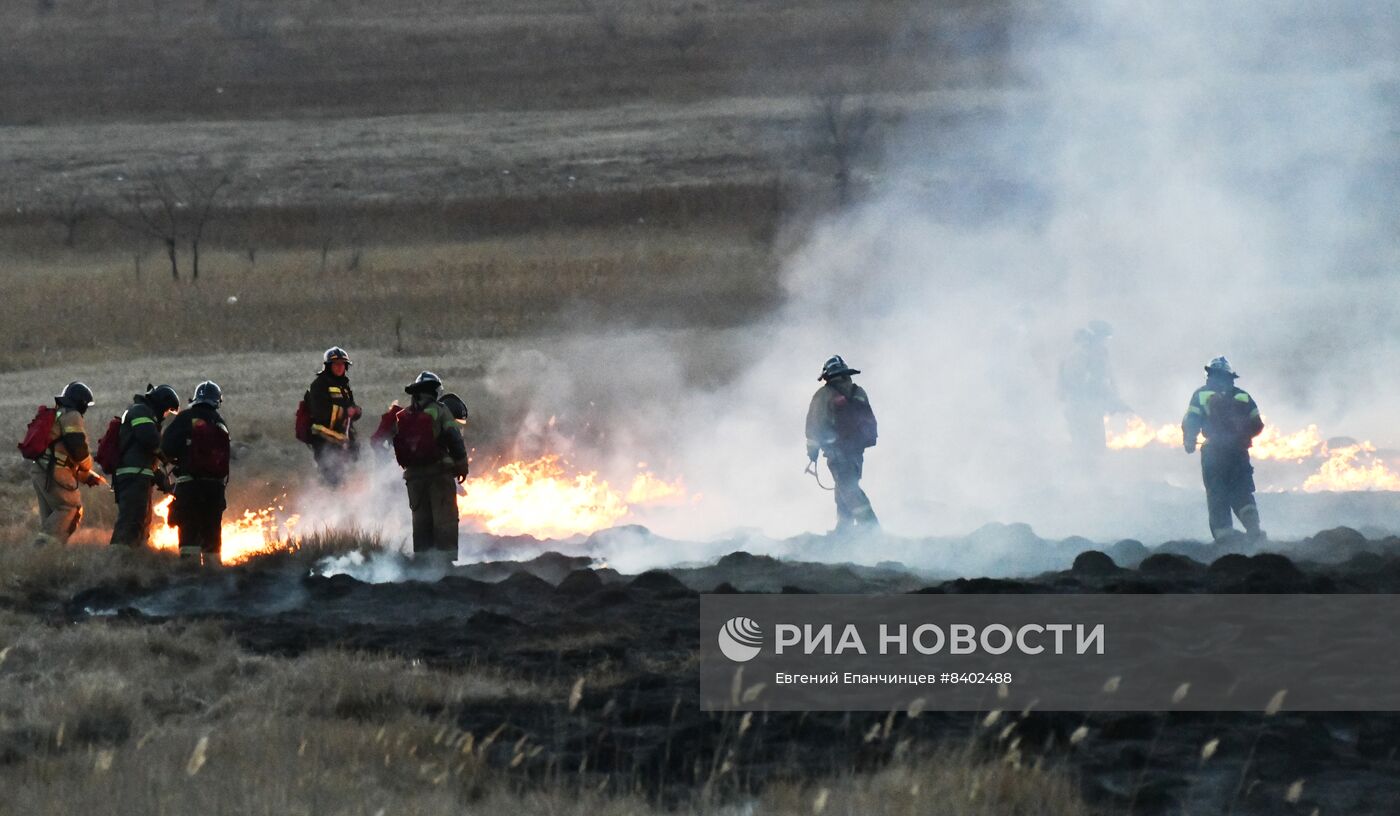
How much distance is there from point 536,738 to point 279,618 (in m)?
3.86

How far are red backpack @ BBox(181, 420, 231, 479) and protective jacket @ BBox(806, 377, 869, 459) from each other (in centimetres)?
475

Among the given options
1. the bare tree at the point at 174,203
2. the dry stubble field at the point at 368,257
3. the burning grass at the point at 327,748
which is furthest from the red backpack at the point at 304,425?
the bare tree at the point at 174,203

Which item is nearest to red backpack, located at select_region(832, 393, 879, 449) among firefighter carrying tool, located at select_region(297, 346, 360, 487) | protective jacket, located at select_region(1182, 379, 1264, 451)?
protective jacket, located at select_region(1182, 379, 1264, 451)

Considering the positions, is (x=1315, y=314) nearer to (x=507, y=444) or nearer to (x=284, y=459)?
(x=507, y=444)

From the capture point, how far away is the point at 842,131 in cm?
5241

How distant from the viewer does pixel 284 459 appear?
21156 millimetres

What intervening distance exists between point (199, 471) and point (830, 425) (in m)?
5.12

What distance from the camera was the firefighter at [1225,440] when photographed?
14734mm

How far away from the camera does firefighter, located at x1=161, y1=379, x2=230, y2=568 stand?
1412cm

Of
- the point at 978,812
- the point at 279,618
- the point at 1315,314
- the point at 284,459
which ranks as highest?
the point at 1315,314

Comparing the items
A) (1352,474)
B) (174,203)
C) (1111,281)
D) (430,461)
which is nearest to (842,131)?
(174,203)

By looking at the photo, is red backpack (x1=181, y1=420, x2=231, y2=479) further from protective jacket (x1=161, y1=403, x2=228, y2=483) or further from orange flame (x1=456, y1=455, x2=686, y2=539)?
orange flame (x1=456, y1=455, x2=686, y2=539)

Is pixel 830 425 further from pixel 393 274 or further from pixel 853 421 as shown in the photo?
pixel 393 274

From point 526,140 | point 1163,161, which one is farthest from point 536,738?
point 526,140
